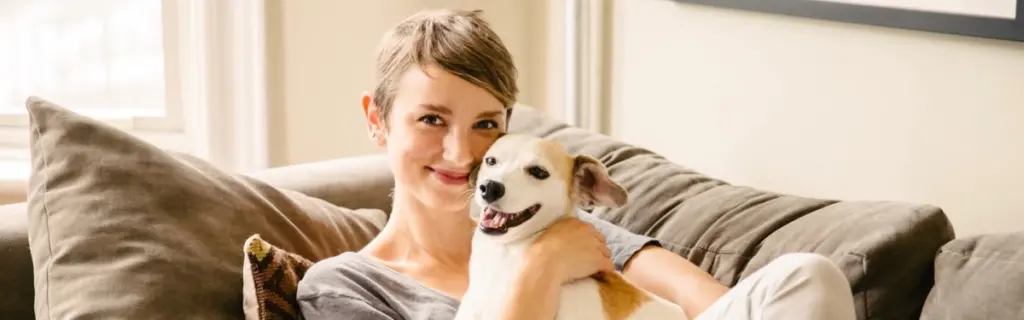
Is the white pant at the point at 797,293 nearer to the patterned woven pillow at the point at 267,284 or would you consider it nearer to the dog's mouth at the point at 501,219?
the dog's mouth at the point at 501,219

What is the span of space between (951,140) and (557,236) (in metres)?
0.71

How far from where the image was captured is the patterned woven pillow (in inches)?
55.7

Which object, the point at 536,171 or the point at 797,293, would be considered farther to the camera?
the point at 536,171

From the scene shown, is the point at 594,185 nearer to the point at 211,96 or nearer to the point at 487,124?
the point at 487,124

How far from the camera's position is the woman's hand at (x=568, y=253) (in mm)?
1268

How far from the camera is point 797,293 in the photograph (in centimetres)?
116

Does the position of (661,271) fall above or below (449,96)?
below

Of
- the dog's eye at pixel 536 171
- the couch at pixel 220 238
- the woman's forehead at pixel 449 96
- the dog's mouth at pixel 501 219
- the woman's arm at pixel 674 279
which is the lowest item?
the woman's arm at pixel 674 279

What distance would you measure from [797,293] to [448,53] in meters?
0.49

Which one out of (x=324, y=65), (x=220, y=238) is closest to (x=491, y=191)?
(x=220, y=238)

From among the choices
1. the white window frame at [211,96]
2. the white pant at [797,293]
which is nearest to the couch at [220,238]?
the white pant at [797,293]

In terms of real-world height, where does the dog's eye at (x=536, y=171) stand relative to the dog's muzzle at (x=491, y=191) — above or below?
above

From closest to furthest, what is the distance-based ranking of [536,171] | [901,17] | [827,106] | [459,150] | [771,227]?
[536,171] < [459,150] < [771,227] < [901,17] < [827,106]

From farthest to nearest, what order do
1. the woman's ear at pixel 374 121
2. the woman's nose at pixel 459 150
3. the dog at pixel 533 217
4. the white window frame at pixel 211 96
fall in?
the white window frame at pixel 211 96 < the woman's ear at pixel 374 121 < the woman's nose at pixel 459 150 < the dog at pixel 533 217
